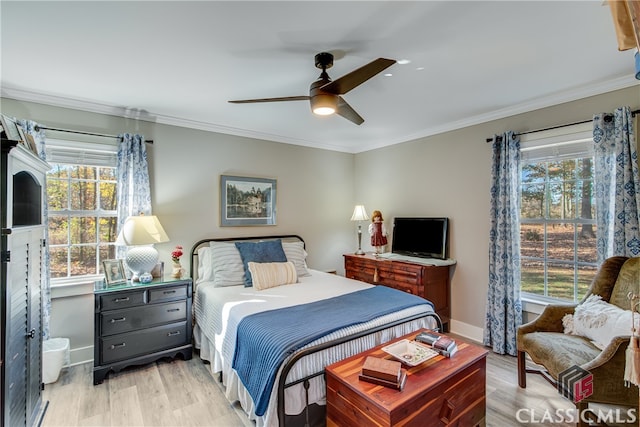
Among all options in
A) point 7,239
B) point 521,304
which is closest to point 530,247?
point 521,304

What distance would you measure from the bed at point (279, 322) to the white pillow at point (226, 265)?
10mm

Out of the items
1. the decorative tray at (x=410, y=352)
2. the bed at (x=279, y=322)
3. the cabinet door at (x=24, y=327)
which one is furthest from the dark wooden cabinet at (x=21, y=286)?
the decorative tray at (x=410, y=352)

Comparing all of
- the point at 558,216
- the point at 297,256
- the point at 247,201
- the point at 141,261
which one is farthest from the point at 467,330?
the point at 141,261

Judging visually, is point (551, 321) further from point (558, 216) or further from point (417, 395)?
point (417, 395)

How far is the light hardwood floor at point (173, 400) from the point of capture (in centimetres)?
221

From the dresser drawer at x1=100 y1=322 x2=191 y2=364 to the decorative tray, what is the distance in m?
2.16

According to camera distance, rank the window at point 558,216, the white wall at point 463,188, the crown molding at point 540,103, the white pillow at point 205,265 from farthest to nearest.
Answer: the white pillow at point 205,265 < the white wall at point 463,188 < the window at point 558,216 < the crown molding at point 540,103

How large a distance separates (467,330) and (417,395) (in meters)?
2.52

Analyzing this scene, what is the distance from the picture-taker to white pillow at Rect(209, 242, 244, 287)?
10.6 feet

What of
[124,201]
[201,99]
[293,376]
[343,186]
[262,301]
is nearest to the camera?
[293,376]

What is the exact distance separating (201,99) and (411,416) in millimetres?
3040

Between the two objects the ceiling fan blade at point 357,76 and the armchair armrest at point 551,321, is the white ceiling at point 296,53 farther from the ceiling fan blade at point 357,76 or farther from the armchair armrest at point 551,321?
the armchair armrest at point 551,321

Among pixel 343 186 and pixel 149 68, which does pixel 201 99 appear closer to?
pixel 149 68

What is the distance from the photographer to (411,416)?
5.11ft
